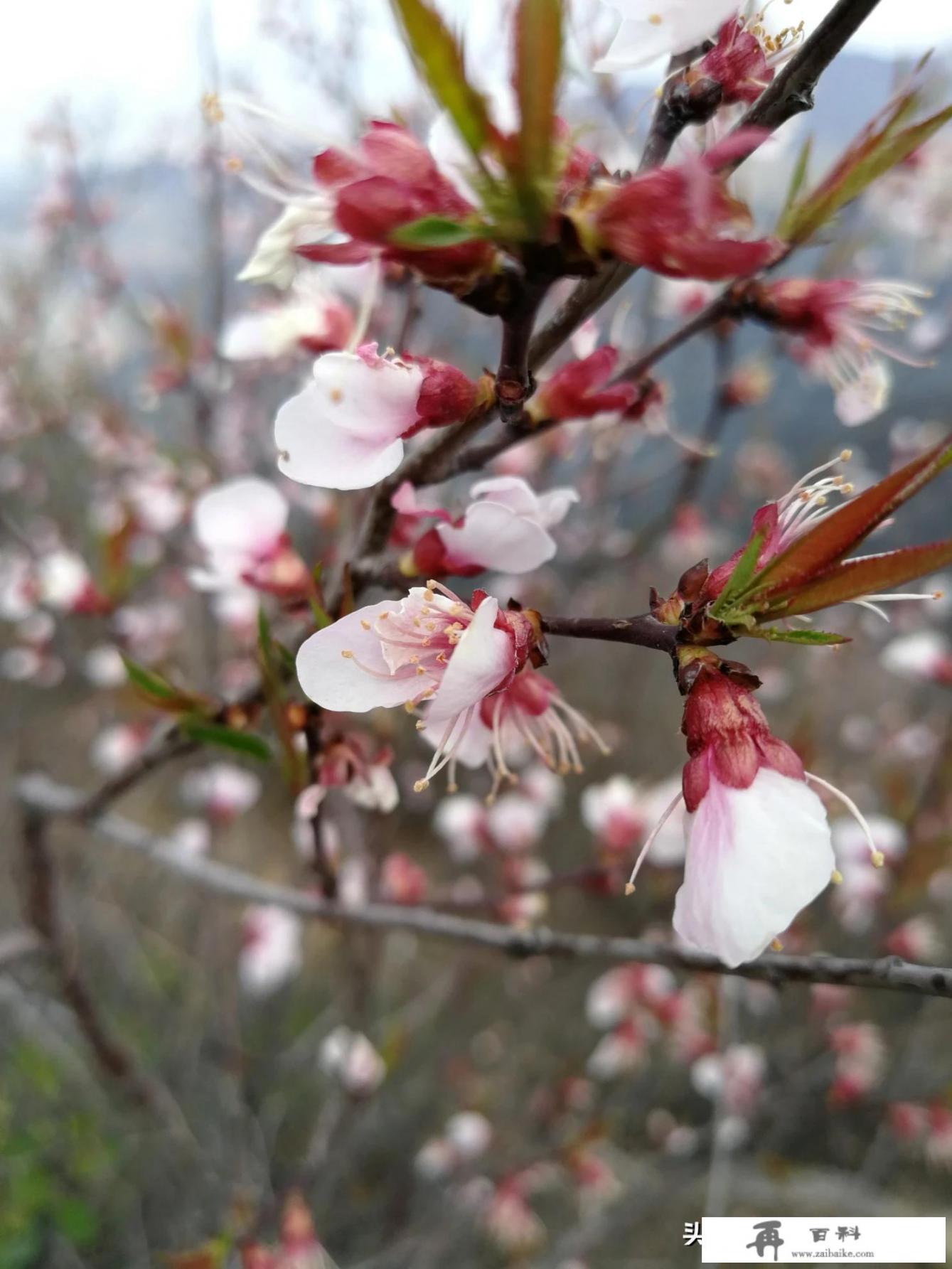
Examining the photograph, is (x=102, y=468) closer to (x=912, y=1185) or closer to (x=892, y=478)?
(x=892, y=478)

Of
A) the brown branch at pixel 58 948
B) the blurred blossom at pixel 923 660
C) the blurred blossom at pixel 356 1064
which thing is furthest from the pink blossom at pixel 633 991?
the brown branch at pixel 58 948

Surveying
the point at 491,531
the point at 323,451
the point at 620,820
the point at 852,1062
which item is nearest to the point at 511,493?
the point at 491,531

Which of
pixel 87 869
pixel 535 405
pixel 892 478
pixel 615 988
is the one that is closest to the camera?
pixel 892 478

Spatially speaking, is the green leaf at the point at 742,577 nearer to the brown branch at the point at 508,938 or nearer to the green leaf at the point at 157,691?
the brown branch at the point at 508,938

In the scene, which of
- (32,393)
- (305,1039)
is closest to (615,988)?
(305,1039)

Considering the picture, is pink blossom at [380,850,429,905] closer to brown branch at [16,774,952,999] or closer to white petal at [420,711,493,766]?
brown branch at [16,774,952,999]

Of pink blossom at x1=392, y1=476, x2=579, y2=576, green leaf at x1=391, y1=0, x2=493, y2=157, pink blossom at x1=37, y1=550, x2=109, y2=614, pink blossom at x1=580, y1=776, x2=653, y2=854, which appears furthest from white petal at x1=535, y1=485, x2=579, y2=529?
pink blossom at x1=37, y1=550, x2=109, y2=614

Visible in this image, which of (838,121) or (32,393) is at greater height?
(838,121)
